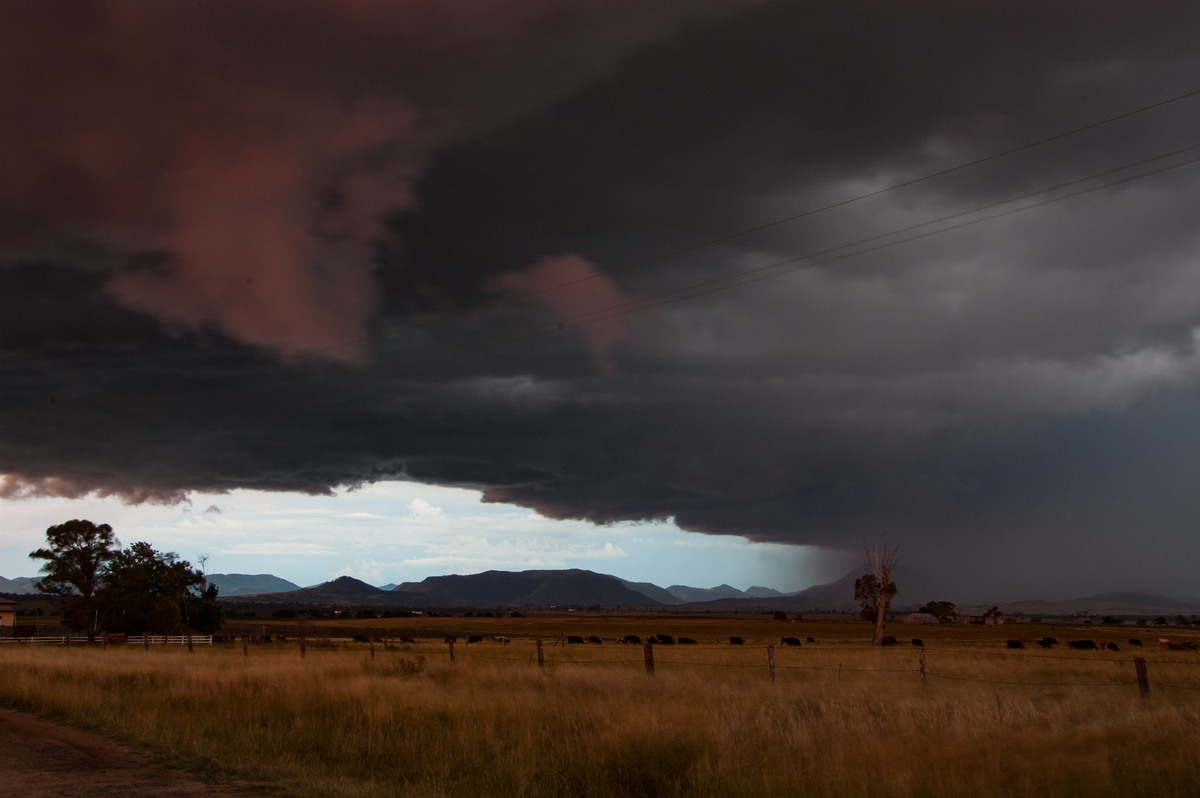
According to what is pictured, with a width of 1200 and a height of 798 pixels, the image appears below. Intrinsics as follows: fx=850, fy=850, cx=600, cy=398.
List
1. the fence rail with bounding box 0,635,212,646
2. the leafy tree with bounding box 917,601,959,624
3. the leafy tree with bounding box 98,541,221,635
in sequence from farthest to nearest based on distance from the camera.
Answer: the leafy tree with bounding box 917,601,959,624, the leafy tree with bounding box 98,541,221,635, the fence rail with bounding box 0,635,212,646

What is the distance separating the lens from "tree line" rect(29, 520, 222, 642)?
81.3 metres

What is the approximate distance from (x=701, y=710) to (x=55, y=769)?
1039cm

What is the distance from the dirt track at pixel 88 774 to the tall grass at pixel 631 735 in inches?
25.8

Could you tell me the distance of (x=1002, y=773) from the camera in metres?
10.3

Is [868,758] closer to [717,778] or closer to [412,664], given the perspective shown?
[717,778]

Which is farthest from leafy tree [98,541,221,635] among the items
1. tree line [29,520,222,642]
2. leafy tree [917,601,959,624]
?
leafy tree [917,601,959,624]

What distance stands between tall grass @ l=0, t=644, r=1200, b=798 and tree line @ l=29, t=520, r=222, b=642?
211ft

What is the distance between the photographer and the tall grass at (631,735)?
34.6 feet

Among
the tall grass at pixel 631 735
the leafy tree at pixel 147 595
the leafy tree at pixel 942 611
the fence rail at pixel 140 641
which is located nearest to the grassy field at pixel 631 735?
the tall grass at pixel 631 735

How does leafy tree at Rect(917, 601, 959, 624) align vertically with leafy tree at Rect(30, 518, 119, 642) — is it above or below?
below

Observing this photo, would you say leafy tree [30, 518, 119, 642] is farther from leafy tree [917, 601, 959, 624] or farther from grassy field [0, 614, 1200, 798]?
leafy tree [917, 601, 959, 624]

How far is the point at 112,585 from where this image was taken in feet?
271

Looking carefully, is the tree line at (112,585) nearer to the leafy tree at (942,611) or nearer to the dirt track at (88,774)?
the dirt track at (88,774)

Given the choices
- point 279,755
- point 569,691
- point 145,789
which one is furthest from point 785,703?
point 145,789
